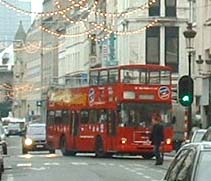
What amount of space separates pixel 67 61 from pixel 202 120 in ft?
191

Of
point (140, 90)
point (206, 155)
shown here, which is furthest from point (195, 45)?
point (206, 155)

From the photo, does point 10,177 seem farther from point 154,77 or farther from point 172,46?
point 172,46

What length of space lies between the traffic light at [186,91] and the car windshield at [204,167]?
2216cm

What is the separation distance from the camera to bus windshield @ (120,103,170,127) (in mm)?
41406

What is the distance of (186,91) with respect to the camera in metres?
34.6

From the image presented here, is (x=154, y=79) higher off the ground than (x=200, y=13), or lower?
lower

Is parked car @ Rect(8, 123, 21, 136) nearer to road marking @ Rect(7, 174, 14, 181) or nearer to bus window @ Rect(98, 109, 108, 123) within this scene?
bus window @ Rect(98, 109, 108, 123)

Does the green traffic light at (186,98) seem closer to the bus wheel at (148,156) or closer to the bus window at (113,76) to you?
the bus window at (113,76)

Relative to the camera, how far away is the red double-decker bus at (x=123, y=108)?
136 ft

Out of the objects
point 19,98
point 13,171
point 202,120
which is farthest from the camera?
point 19,98

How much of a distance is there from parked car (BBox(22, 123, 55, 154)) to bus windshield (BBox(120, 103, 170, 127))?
37.4 ft

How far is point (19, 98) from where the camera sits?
173625 mm

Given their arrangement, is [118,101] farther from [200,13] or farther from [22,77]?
[22,77]

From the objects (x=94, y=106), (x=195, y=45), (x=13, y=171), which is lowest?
(x=13, y=171)
